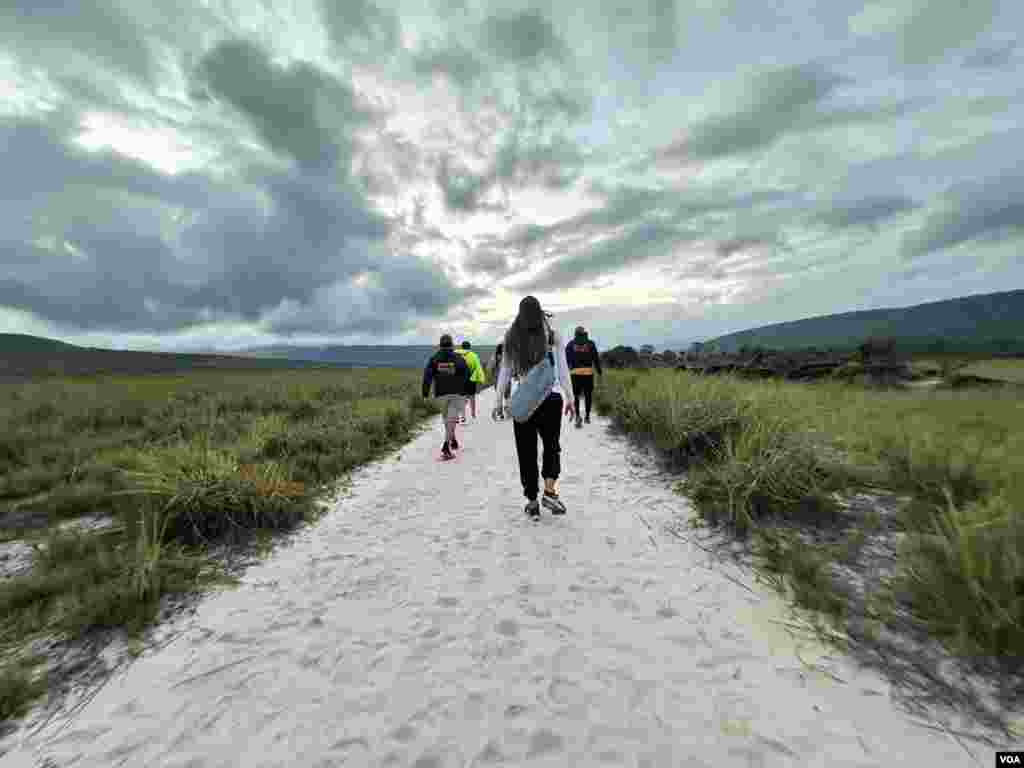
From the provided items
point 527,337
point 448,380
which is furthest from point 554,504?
point 448,380

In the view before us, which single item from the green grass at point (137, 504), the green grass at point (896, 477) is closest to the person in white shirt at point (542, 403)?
the green grass at point (896, 477)

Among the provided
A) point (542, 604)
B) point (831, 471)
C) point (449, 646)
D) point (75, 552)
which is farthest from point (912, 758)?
point (75, 552)

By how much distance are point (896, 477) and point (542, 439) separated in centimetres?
360

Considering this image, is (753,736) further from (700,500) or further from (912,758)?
(700,500)

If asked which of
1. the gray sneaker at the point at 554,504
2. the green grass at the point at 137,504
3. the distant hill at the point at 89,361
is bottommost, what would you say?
the gray sneaker at the point at 554,504

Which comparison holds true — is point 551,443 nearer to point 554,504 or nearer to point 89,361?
point 554,504

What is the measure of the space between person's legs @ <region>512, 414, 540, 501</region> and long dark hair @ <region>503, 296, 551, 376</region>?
0.63 m

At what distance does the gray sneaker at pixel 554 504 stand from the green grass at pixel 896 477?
1.52 meters

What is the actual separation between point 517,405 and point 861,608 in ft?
10.0

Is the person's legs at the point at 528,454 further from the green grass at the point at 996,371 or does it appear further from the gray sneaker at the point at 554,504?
the green grass at the point at 996,371

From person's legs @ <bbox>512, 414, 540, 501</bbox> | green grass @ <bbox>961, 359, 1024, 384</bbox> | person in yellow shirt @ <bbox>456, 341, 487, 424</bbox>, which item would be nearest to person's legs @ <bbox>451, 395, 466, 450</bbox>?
person in yellow shirt @ <bbox>456, 341, 487, 424</bbox>

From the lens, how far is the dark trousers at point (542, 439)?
4352 millimetres

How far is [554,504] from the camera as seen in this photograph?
4.45 meters

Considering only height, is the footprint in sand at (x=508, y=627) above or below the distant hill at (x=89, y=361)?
below
